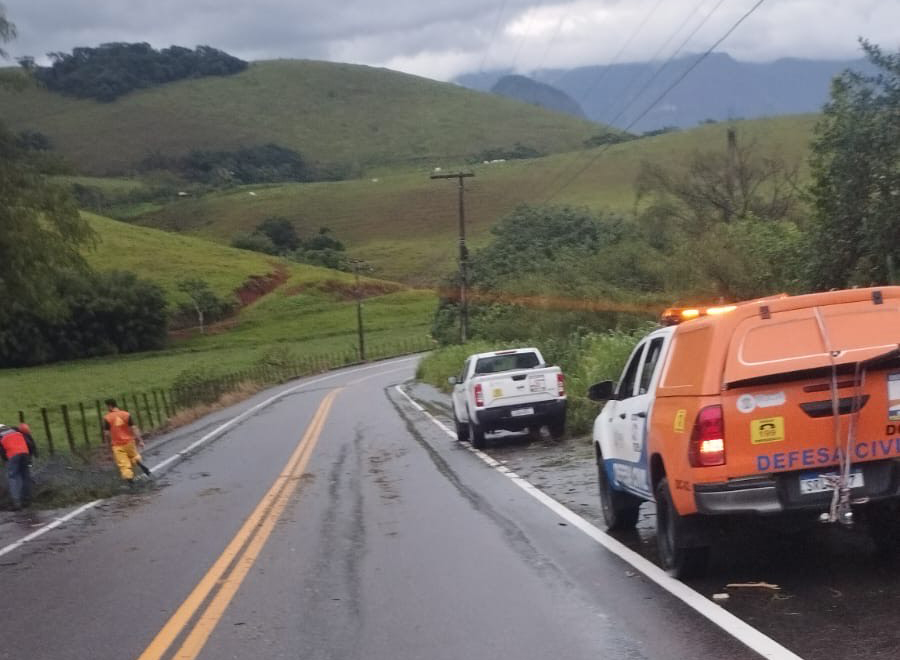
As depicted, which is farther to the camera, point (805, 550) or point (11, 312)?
point (11, 312)

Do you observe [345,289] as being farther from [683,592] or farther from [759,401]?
[759,401]

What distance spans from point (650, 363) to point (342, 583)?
10.3 feet

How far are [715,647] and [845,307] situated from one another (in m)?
2.72

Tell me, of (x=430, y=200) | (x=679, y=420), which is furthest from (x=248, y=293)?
(x=679, y=420)

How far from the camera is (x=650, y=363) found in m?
10.3

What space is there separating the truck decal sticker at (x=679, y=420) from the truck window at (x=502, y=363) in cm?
1513

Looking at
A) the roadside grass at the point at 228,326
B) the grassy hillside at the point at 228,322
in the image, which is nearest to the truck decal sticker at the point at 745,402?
the roadside grass at the point at 228,326

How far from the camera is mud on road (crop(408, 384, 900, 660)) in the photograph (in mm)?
6949

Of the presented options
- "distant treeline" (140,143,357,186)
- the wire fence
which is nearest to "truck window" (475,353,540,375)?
the wire fence

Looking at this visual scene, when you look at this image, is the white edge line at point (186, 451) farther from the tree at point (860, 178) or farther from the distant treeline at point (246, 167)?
the distant treeline at point (246, 167)

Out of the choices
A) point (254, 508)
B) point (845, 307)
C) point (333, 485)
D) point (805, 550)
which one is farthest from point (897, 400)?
point (333, 485)

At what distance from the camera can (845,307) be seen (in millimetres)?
8375

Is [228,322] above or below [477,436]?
above

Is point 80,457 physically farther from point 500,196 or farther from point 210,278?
point 500,196
